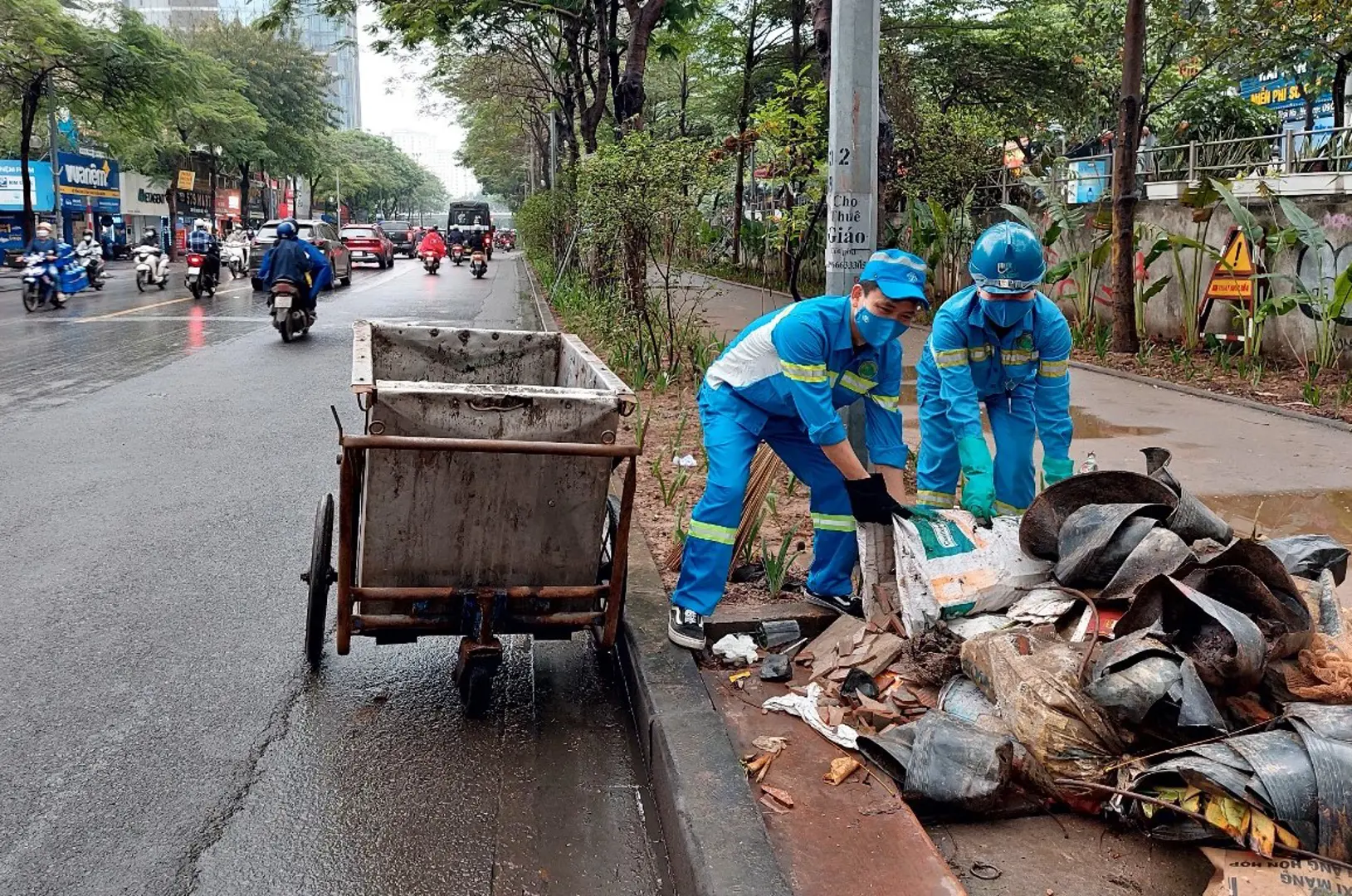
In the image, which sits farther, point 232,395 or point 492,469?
point 232,395

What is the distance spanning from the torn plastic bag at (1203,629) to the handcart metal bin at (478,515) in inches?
62.3

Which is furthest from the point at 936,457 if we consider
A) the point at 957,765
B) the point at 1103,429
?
the point at 1103,429

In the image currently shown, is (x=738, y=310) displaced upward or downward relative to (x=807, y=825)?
upward

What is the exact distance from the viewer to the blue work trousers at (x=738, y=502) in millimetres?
4191

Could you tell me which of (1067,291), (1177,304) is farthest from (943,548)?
(1067,291)

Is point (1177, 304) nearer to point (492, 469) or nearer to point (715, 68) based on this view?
point (492, 469)

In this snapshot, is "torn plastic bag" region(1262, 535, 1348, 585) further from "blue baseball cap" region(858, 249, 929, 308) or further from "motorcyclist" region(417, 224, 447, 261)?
"motorcyclist" region(417, 224, 447, 261)

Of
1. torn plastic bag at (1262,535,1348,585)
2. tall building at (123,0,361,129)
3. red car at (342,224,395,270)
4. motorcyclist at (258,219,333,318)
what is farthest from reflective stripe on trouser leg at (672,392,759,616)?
red car at (342,224,395,270)

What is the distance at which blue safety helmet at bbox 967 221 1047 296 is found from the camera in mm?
4516

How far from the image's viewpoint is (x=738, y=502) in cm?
421

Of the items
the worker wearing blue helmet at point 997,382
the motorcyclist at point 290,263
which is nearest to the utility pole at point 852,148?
the worker wearing blue helmet at point 997,382

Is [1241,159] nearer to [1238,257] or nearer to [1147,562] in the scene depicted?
[1238,257]

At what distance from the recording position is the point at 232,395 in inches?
421

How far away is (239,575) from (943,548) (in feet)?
10.9
